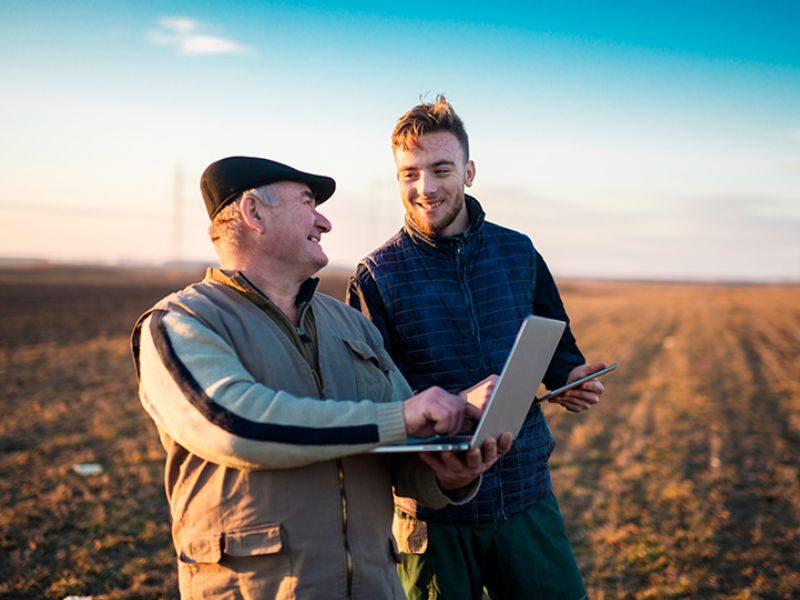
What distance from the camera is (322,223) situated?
2484 millimetres

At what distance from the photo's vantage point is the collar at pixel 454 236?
123 inches

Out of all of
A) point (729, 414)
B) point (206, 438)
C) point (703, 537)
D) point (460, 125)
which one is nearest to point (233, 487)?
point (206, 438)

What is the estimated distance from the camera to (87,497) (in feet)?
22.1

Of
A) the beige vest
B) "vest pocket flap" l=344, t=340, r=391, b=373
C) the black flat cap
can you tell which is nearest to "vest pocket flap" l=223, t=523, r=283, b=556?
the beige vest

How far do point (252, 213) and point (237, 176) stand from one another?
136 millimetres

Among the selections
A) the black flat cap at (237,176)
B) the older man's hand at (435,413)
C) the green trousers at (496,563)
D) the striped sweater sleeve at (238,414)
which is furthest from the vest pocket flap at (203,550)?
the green trousers at (496,563)

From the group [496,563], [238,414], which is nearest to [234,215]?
[238,414]

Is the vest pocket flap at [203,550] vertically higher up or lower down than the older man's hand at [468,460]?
lower down

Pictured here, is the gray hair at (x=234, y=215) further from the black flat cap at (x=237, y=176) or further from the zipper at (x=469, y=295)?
the zipper at (x=469, y=295)

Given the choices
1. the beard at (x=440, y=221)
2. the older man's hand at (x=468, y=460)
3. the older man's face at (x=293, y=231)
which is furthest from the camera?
the beard at (x=440, y=221)

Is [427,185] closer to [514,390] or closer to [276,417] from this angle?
[514,390]

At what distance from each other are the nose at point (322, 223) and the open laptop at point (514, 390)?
2.57ft

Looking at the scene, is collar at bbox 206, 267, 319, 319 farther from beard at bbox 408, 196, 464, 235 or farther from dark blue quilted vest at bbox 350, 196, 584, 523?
beard at bbox 408, 196, 464, 235

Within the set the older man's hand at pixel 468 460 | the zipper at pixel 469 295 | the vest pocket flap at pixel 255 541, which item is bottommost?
the vest pocket flap at pixel 255 541
